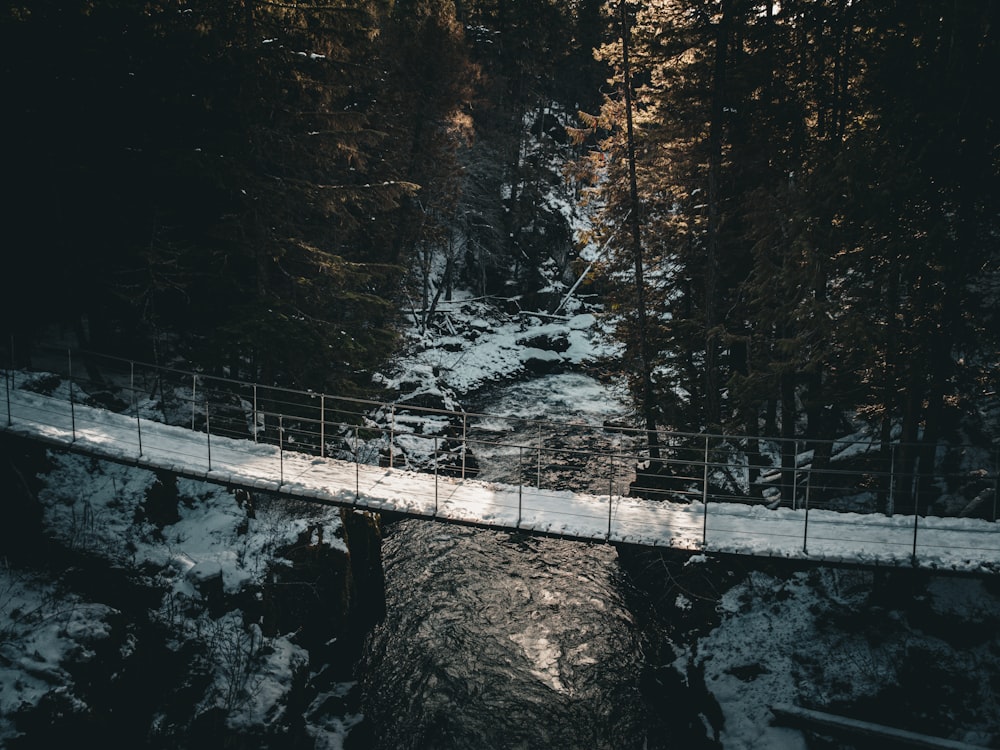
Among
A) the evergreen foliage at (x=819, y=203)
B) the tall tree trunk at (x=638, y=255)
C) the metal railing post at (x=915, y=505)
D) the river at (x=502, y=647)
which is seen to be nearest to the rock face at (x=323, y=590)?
the river at (x=502, y=647)

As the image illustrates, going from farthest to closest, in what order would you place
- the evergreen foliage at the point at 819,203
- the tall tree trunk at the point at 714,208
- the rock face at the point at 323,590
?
1. the tall tree trunk at the point at 714,208
2. the rock face at the point at 323,590
3. the evergreen foliage at the point at 819,203

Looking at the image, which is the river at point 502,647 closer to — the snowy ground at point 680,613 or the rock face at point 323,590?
the rock face at point 323,590

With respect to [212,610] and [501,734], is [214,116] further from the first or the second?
[501,734]

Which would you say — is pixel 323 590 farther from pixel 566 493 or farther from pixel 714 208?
pixel 714 208

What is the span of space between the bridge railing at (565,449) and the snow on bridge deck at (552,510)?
0.41m

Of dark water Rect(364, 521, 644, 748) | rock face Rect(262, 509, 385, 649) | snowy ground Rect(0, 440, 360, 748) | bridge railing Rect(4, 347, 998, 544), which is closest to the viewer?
snowy ground Rect(0, 440, 360, 748)

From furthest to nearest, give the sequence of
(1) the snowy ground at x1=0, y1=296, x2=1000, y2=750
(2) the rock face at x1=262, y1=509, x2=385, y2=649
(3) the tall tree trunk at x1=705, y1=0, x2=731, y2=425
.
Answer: (3) the tall tree trunk at x1=705, y1=0, x2=731, y2=425, (2) the rock face at x1=262, y1=509, x2=385, y2=649, (1) the snowy ground at x1=0, y1=296, x2=1000, y2=750

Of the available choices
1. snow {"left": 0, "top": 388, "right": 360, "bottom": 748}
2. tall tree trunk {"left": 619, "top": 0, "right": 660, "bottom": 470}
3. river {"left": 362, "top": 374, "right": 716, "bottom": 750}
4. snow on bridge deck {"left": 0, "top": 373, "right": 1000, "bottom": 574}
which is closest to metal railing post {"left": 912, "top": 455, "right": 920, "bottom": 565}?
snow on bridge deck {"left": 0, "top": 373, "right": 1000, "bottom": 574}

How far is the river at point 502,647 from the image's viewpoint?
9219 mm

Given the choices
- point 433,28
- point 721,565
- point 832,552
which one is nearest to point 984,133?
point 832,552

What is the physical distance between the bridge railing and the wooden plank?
9.86ft

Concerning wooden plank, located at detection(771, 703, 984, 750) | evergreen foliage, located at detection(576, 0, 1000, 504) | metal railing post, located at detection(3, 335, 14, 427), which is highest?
evergreen foliage, located at detection(576, 0, 1000, 504)

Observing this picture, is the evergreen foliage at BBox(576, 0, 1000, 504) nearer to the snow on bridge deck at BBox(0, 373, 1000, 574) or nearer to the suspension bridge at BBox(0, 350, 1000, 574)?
the suspension bridge at BBox(0, 350, 1000, 574)

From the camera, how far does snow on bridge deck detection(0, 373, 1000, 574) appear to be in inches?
323
